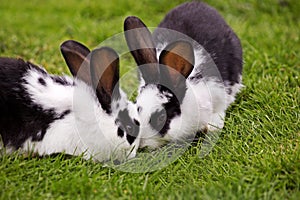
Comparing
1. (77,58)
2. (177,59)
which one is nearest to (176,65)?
(177,59)

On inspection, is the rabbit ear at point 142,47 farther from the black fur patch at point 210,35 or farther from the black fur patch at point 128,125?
the black fur patch at point 210,35

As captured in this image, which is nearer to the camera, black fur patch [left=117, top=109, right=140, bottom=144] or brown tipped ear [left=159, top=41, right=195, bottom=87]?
black fur patch [left=117, top=109, right=140, bottom=144]

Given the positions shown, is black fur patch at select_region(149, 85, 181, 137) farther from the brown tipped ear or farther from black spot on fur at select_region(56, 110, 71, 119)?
black spot on fur at select_region(56, 110, 71, 119)

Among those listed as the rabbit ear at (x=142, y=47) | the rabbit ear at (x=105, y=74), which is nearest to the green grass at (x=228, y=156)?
the rabbit ear at (x=105, y=74)

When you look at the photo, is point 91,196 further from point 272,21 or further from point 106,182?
point 272,21

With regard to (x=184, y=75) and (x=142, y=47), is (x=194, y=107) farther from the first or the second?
(x=142, y=47)

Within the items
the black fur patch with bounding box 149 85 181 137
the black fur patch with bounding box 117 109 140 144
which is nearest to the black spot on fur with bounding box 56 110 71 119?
the black fur patch with bounding box 117 109 140 144

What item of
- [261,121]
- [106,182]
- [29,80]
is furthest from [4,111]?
[261,121]
